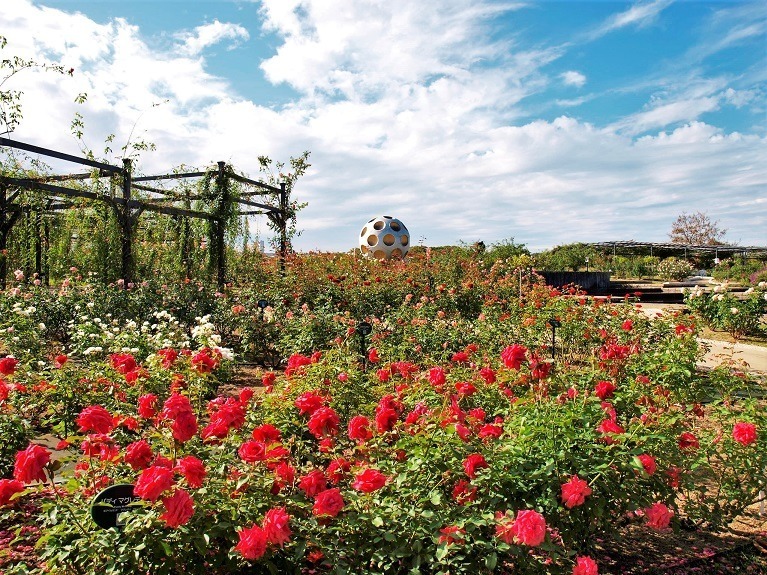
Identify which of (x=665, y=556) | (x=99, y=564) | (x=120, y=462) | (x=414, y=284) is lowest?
(x=665, y=556)

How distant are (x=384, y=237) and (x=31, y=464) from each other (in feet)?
47.2

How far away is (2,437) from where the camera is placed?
2840 mm

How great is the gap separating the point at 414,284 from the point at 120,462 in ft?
21.6

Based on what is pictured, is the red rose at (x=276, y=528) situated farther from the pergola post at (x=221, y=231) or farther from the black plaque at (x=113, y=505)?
the pergola post at (x=221, y=231)

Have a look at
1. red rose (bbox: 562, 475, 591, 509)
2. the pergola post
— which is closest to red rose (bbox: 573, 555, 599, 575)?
red rose (bbox: 562, 475, 591, 509)

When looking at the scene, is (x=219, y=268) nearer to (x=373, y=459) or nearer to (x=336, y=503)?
(x=373, y=459)

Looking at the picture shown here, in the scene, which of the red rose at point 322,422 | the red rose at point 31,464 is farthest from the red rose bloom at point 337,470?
the red rose at point 31,464

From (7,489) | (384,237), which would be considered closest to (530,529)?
(7,489)

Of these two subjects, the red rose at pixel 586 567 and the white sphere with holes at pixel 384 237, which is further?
the white sphere with holes at pixel 384 237

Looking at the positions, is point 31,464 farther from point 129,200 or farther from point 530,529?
point 129,200

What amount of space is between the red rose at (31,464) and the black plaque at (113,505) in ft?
0.63

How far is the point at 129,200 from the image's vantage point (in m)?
8.26

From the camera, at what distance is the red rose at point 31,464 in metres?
1.61

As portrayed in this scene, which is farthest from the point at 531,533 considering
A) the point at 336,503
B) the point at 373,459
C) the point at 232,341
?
the point at 232,341
